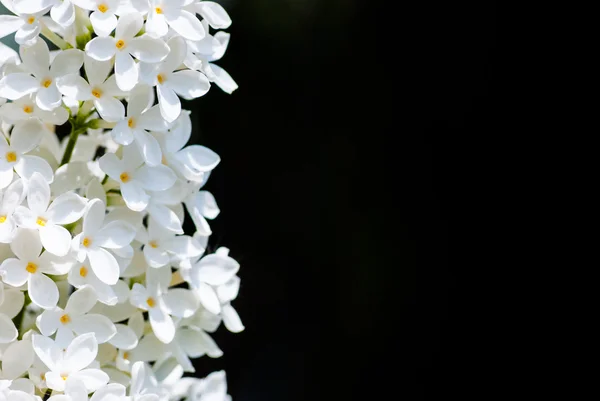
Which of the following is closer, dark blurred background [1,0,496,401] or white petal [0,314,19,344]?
white petal [0,314,19,344]

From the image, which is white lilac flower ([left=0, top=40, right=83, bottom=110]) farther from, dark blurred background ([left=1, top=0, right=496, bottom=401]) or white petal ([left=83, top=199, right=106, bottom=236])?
dark blurred background ([left=1, top=0, right=496, bottom=401])

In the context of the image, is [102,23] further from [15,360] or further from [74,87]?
[15,360]

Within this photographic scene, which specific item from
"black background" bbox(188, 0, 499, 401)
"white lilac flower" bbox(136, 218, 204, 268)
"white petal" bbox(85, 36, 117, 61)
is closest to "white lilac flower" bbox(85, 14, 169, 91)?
"white petal" bbox(85, 36, 117, 61)

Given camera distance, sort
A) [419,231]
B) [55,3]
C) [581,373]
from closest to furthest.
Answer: [55,3] → [581,373] → [419,231]

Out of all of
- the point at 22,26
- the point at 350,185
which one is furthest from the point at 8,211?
the point at 350,185

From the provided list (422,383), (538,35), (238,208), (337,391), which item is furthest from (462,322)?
(538,35)

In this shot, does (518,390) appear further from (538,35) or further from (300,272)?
(538,35)
